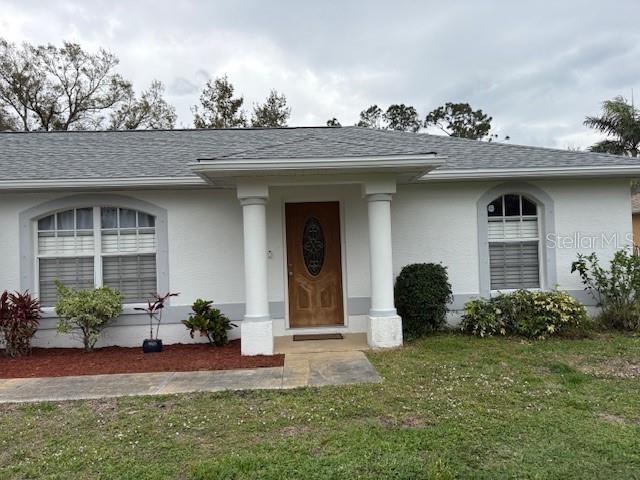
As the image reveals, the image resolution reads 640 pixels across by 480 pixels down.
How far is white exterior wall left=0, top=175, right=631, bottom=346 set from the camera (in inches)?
298

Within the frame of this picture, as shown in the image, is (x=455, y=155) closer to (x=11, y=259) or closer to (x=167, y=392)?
(x=167, y=392)

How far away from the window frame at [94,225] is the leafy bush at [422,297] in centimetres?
394

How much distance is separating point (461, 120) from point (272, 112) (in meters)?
18.1

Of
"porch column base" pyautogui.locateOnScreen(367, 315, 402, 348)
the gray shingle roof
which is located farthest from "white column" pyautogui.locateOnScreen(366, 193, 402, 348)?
the gray shingle roof

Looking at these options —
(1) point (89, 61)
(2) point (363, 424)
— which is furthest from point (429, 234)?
(1) point (89, 61)

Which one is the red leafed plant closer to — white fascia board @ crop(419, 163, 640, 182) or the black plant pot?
the black plant pot

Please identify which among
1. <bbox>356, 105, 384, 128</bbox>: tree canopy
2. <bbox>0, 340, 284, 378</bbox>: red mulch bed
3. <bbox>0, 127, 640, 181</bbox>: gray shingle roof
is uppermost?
<bbox>356, 105, 384, 128</bbox>: tree canopy

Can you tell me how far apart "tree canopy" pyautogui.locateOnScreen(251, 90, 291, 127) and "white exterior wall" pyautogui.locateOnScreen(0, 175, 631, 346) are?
18.0 meters

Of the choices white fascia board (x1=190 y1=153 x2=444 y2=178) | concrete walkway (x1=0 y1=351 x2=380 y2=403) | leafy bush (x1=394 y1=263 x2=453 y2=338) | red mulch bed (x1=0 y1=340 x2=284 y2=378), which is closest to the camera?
concrete walkway (x1=0 y1=351 x2=380 y2=403)

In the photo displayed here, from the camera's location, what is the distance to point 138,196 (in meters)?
7.62

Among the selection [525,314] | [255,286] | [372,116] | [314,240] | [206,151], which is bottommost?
[525,314]

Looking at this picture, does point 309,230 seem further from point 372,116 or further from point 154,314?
point 372,116

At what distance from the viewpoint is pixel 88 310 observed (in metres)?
6.82

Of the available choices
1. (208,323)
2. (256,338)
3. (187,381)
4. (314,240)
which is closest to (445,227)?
(314,240)
